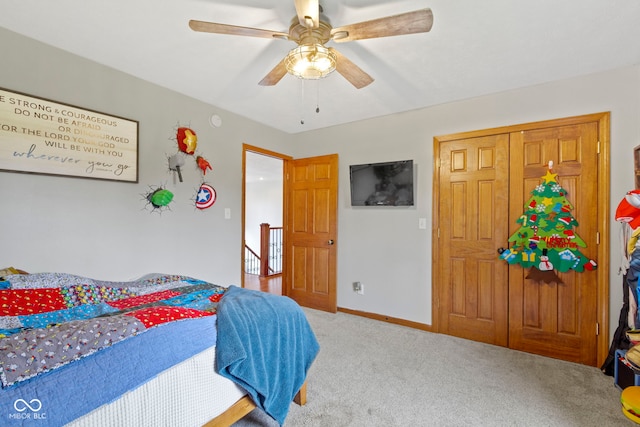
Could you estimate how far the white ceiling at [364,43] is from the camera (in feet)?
5.31

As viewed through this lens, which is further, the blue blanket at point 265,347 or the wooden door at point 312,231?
the wooden door at point 312,231

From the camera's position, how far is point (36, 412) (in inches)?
32.3

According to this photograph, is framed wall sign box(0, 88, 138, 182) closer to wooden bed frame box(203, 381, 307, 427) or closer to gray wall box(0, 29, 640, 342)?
gray wall box(0, 29, 640, 342)

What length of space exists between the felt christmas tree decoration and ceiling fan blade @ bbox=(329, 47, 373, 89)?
187 cm

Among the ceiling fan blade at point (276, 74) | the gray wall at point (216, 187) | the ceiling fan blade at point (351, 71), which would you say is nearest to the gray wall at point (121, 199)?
the gray wall at point (216, 187)

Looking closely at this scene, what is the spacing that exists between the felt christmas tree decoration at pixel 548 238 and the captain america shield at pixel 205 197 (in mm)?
2924

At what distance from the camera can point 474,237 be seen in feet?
9.44

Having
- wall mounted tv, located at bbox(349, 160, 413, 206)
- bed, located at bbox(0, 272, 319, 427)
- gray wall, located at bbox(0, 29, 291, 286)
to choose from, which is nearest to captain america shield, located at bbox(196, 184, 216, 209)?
gray wall, located at bbox(0, 29, 291, 286)

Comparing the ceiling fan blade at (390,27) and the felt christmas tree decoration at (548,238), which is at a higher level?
the ceiling fan blade at (390,27)

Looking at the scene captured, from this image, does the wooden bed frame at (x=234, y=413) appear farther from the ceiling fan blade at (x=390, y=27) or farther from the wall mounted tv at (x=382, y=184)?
the wall mounted tv at (x=382, y=184)

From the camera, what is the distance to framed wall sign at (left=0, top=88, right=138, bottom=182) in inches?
72.6

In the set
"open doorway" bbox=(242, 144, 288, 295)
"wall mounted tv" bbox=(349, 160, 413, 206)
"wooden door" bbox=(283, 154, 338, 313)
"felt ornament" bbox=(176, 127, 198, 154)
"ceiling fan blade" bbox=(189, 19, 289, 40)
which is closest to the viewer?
"ceiling fan blade" bbox=(189, 19, 289, 40)

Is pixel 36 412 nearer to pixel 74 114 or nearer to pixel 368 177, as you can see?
pixel 74 114

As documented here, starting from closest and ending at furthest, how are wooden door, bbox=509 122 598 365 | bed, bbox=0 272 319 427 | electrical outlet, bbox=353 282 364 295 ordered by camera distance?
bed, bbox=0 272 319 427 → wooden door, bbox=509 122 598 365 → electrical outlet, bbox=353 282 364 295
